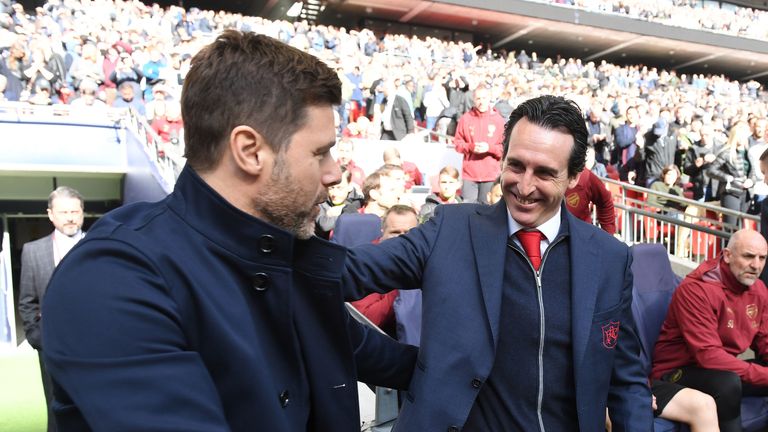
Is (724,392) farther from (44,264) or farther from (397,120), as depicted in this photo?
(397,120)

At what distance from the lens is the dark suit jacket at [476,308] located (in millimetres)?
1523

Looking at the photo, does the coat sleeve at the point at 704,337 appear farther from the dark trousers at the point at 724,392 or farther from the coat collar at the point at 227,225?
the coat collar at the point at 227,225

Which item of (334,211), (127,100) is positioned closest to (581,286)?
(334,211)

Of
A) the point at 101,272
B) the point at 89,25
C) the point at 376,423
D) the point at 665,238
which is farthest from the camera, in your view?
the point at 89,25

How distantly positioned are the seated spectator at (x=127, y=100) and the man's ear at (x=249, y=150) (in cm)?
942

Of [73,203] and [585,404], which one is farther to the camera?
[73,203]

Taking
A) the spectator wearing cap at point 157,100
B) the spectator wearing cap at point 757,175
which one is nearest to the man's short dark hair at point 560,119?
the spectator wearing cap at point 757,175

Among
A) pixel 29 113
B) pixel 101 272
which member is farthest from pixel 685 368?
pixel 29 113

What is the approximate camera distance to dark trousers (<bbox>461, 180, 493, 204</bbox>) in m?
6.87

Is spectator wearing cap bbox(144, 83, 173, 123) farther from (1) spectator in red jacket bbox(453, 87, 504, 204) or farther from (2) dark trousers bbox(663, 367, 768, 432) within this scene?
(2) dark trousers bbox(663, 367, 768, 432)

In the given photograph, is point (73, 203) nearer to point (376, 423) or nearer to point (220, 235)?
point (376, 423)

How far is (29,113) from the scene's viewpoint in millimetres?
8609

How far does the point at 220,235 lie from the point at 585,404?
1058 mm

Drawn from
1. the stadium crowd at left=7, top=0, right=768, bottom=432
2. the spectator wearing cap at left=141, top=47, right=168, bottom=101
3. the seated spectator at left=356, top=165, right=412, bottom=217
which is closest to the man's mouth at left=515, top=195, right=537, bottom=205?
the stadium crowd at left=7, top=0, right=768, bottom=432
